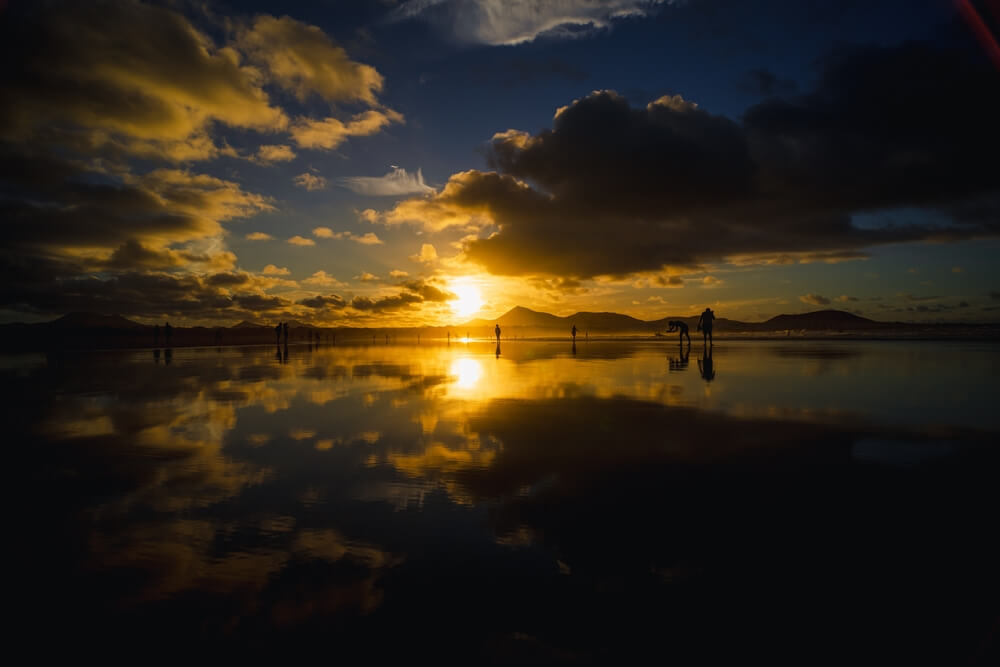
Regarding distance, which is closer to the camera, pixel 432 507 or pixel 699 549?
pixel 699 549

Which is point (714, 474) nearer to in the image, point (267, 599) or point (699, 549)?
point (699, 549)

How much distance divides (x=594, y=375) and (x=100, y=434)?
1860 centimetres

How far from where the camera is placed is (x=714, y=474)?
299 inches

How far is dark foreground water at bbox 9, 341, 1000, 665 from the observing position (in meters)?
3.75

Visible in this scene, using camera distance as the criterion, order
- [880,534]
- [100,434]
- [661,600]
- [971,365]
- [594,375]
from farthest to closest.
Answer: [971,365] → [594,375] → [100,434] → [880,534] → [661,600]

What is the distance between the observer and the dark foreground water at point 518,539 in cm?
375

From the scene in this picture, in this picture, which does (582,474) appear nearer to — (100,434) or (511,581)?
(511,581)

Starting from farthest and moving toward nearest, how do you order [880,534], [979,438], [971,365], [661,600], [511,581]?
[971,365] → [979,438] → [880,534] → [511,581] → [661,600]

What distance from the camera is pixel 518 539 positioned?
17.7 ft

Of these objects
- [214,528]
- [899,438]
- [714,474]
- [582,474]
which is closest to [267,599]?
[214,528]

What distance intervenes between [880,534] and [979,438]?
7.10m

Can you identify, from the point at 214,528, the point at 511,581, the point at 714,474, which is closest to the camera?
the point at 511,581

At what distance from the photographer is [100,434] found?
1099 centimetres

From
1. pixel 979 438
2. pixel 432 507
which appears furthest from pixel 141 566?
pixel 979 438
